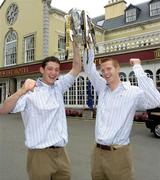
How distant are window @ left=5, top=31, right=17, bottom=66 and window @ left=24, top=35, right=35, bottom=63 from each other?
4.98 ft

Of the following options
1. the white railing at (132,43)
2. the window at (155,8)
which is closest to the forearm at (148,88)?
the white railing at (132,43)

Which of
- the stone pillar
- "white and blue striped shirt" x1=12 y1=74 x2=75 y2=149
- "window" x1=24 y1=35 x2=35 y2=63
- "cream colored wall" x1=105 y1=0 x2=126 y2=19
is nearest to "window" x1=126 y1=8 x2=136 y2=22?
"cream colored wall" x1=105 y1=0 x2=126 y2=19

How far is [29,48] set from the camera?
24.6 meters

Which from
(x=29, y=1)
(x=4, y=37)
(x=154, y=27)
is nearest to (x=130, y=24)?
(x=154, y=27)

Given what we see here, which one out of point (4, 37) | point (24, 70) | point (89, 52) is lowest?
point (89, 52)

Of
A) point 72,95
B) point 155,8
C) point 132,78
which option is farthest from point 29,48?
point 155,8

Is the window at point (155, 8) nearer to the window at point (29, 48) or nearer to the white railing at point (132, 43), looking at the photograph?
the white railing at point (132, 43)

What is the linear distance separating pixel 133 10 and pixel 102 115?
26.6 m

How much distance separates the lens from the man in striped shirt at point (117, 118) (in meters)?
2.94

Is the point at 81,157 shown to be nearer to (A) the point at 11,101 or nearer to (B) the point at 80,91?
(A) the point at 11,101

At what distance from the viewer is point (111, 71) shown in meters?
3.07

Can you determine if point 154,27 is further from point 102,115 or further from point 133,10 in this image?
point 102,115

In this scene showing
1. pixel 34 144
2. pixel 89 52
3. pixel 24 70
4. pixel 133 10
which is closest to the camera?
pixel 34 144

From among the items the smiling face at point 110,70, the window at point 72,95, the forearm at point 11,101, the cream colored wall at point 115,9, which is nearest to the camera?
the forearm at point 11,101
